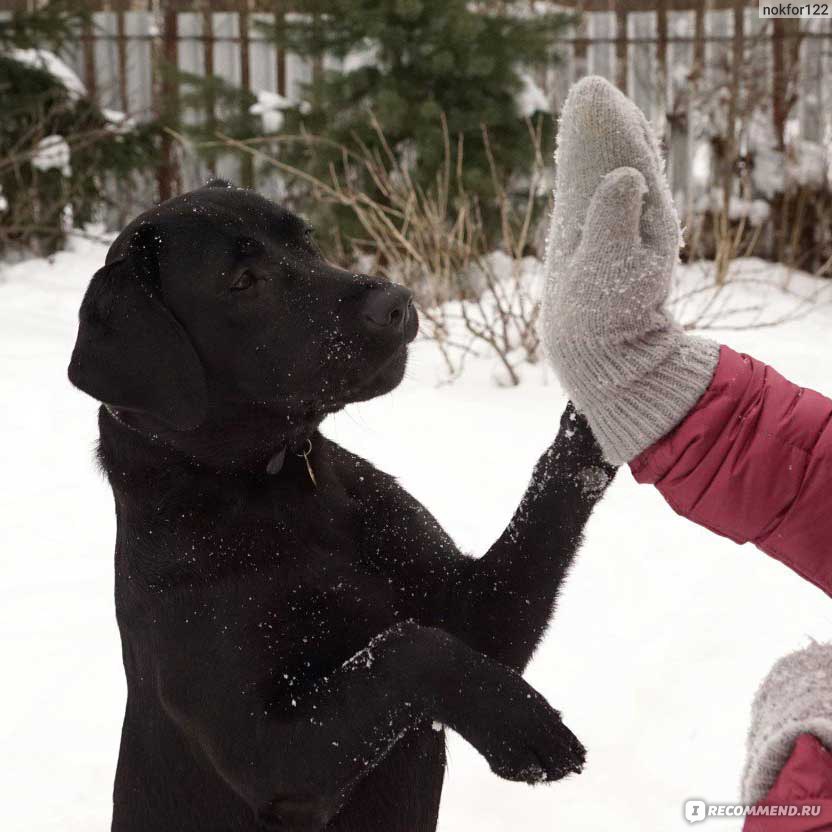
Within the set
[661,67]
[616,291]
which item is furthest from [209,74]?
[616,291]

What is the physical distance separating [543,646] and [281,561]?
1561 millimetres

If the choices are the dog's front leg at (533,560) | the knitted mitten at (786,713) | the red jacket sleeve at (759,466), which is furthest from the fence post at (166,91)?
the knitted mitten at (786,713)

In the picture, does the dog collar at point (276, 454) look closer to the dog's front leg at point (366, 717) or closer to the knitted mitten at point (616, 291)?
the dog's front leg at point (366, 717)

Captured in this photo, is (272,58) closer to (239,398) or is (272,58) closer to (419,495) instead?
(419,495)

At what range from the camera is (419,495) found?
4.46 meters

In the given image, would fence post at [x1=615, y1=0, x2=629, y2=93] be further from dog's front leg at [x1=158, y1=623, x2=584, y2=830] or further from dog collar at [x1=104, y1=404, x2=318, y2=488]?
dog's front leg at [x1=158, y1=623, x2=584, y2=830]

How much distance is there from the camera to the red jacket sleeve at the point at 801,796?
135 centimetres

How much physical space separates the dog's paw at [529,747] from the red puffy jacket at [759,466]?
42 centimetres

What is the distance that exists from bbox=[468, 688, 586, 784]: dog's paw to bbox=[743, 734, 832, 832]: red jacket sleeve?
0.43m

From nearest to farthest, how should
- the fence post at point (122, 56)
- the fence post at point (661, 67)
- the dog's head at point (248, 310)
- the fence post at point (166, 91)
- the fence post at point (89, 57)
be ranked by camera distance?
the dog's head at point (248, 310) < the fence post at point (661, 67) < the fence post at point (166, 91) < the fence post at point (89, 57) < the fence post at point (122, 56)

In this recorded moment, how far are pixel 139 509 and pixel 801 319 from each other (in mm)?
6053

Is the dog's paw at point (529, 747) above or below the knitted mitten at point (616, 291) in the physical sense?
below

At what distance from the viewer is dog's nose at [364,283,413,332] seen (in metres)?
2.07

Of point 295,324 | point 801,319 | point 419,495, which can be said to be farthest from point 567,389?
point 801,319
